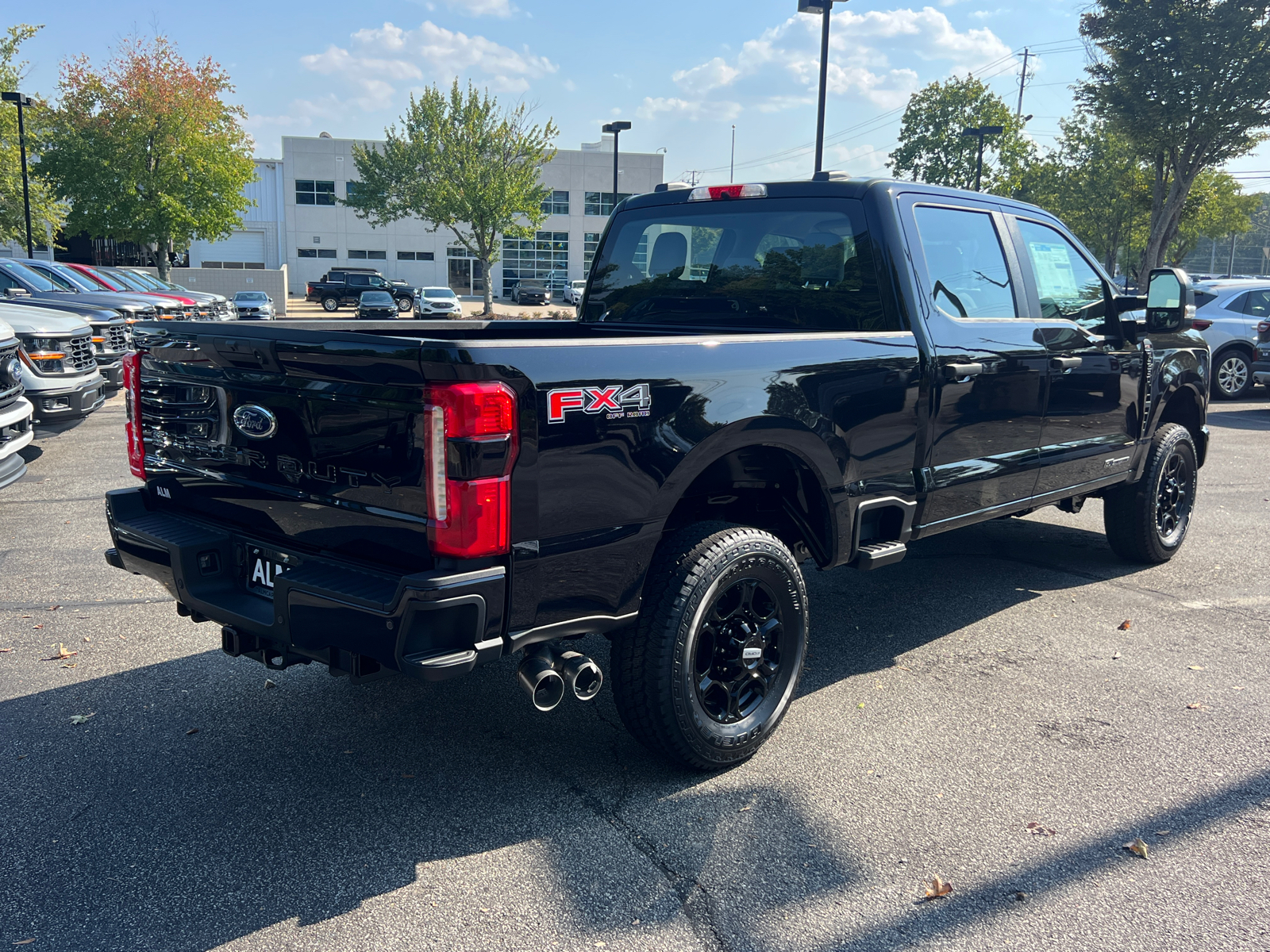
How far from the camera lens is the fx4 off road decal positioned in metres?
2.71

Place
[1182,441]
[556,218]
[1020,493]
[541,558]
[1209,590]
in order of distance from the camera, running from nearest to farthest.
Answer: [541,558] < [1020,493] < [1209,590] < [1182,441] < [556,218]

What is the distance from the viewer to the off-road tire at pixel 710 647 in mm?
3125

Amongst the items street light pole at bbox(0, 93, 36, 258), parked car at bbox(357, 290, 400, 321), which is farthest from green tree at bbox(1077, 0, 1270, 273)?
street light pole at bbox(0, 93, 36, 258)

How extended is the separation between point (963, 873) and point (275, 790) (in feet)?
7.32

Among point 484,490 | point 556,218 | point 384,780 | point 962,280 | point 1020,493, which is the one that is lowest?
point 384,780

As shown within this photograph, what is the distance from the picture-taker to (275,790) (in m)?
3.25

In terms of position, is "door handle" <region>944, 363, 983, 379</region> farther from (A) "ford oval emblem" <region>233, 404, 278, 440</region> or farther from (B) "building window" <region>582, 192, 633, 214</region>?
(B) "building window" <region>582, 192, 633, 214</region>

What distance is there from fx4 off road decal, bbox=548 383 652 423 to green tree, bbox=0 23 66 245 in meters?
32.2

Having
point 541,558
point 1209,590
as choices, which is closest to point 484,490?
point 541,558

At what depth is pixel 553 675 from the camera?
284 cm

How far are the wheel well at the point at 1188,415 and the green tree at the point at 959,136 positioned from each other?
4692 cm

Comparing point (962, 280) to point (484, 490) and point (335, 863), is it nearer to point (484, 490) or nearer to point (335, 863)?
point (484, 490)

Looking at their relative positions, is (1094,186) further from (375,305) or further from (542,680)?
(542,680)

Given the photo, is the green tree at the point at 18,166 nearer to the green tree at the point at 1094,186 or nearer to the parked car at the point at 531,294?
the parked car at the point at 531,294
